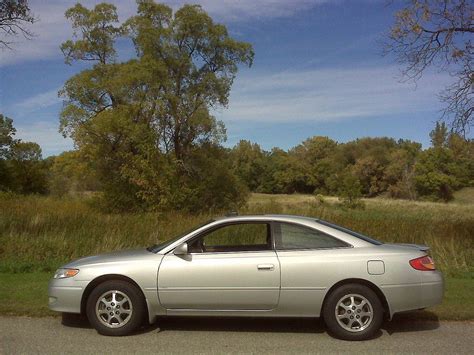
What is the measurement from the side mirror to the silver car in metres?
0.01

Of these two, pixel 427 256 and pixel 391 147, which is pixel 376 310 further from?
pixel 391 147

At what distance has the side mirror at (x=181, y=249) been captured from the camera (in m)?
6.20

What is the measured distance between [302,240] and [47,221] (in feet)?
36.8

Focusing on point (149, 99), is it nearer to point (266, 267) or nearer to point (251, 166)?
point (266, 267)

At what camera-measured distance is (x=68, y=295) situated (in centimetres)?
627

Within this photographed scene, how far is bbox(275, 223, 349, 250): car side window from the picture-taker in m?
6.27

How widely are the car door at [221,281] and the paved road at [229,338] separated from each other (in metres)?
0.40

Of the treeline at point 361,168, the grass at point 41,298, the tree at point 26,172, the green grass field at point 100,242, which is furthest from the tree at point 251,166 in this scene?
the grass at point 41,298

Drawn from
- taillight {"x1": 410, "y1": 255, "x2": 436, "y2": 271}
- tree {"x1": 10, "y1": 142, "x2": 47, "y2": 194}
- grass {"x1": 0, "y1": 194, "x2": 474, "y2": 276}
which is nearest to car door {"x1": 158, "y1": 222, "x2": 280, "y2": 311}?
taillight {"x1": 410, "y1": 255, "x2": 436, "y2": 271}

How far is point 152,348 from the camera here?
5.58 metres

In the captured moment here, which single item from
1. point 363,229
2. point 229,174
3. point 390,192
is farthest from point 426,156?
point 363,229

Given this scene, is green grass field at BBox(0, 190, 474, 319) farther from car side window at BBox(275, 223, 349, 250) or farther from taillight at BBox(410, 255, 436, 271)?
car side window at BBox(275, 223, 349, 250)

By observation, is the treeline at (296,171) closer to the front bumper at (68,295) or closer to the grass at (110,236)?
the grass at (110,236)

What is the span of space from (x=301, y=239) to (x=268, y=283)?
0.71 meters
